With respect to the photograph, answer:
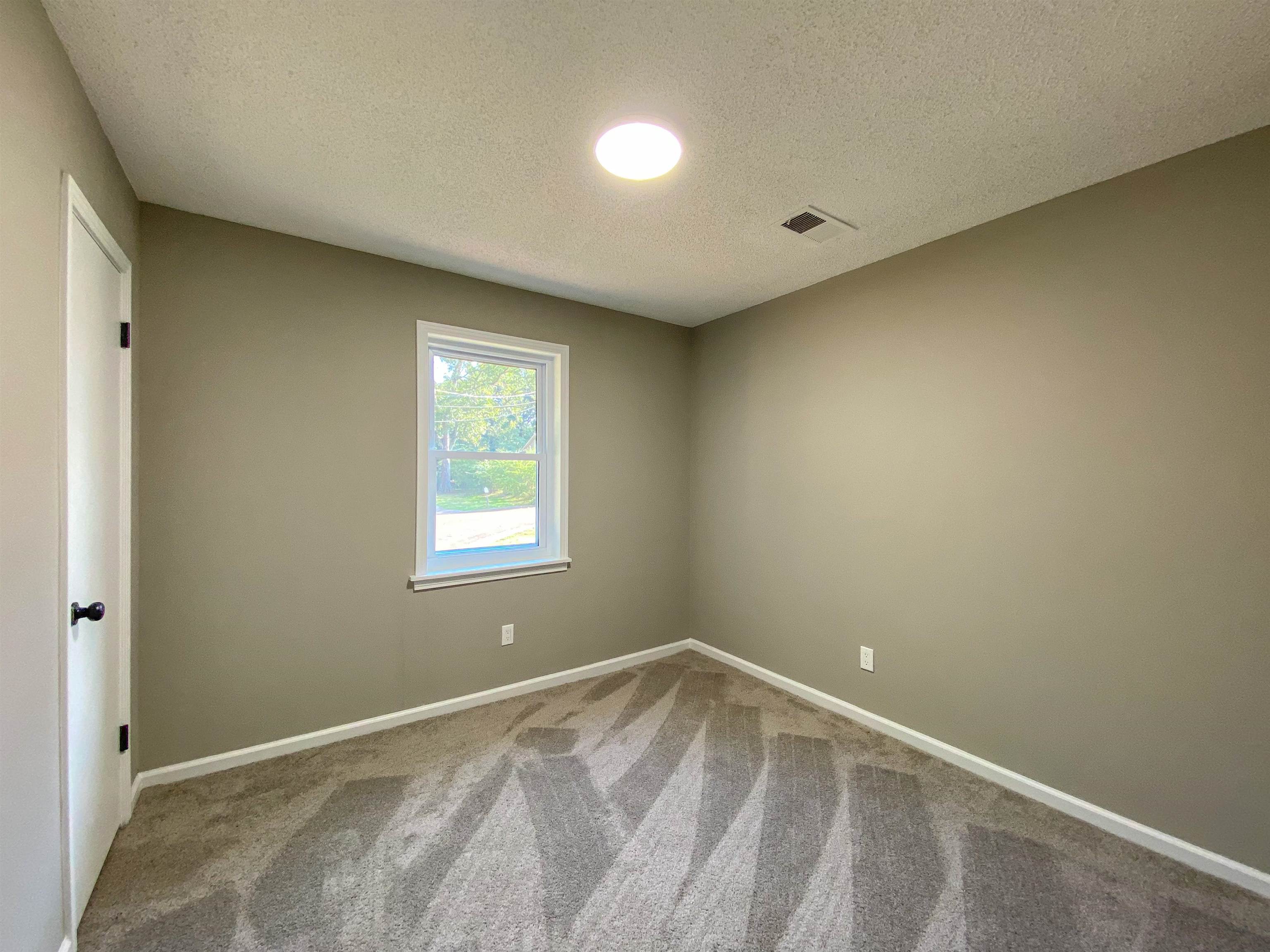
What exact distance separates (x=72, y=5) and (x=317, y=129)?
1.80 ft

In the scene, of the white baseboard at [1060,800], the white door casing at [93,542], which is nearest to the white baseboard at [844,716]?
the white baseboard at [1060,800]

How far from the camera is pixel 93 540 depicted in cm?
171

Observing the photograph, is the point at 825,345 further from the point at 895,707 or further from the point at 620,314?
the point at 895,707

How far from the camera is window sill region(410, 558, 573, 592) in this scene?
2.89 meters

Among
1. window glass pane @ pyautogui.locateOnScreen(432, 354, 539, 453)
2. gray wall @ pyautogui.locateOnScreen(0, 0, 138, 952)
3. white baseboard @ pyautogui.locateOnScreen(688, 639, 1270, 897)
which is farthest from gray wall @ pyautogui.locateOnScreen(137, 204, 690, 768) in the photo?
white baseboard @ pyautogui.locateOnScreen(688, 639, 1270, 897)

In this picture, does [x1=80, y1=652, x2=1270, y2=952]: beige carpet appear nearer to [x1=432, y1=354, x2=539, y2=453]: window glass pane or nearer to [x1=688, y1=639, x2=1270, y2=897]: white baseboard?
[x1=688, y1=639, x2=1270, y2=897]: white baseboard

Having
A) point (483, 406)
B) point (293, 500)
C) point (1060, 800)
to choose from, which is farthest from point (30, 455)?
point (1060, 800)

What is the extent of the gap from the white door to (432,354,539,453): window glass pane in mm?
1323

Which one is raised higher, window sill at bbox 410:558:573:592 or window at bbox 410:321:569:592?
window at bbox 410:321:569:592

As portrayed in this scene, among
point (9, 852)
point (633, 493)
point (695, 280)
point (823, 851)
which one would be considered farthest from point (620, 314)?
point (9, 852)

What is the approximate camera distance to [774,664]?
3391mm

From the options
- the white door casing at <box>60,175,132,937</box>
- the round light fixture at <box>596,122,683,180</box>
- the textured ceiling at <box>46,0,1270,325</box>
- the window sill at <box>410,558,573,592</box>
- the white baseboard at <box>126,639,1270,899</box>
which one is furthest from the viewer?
the window sill at <box>410,558,573,592</box>

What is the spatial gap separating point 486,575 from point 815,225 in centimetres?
247

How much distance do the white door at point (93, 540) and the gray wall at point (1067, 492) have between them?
112 inches
